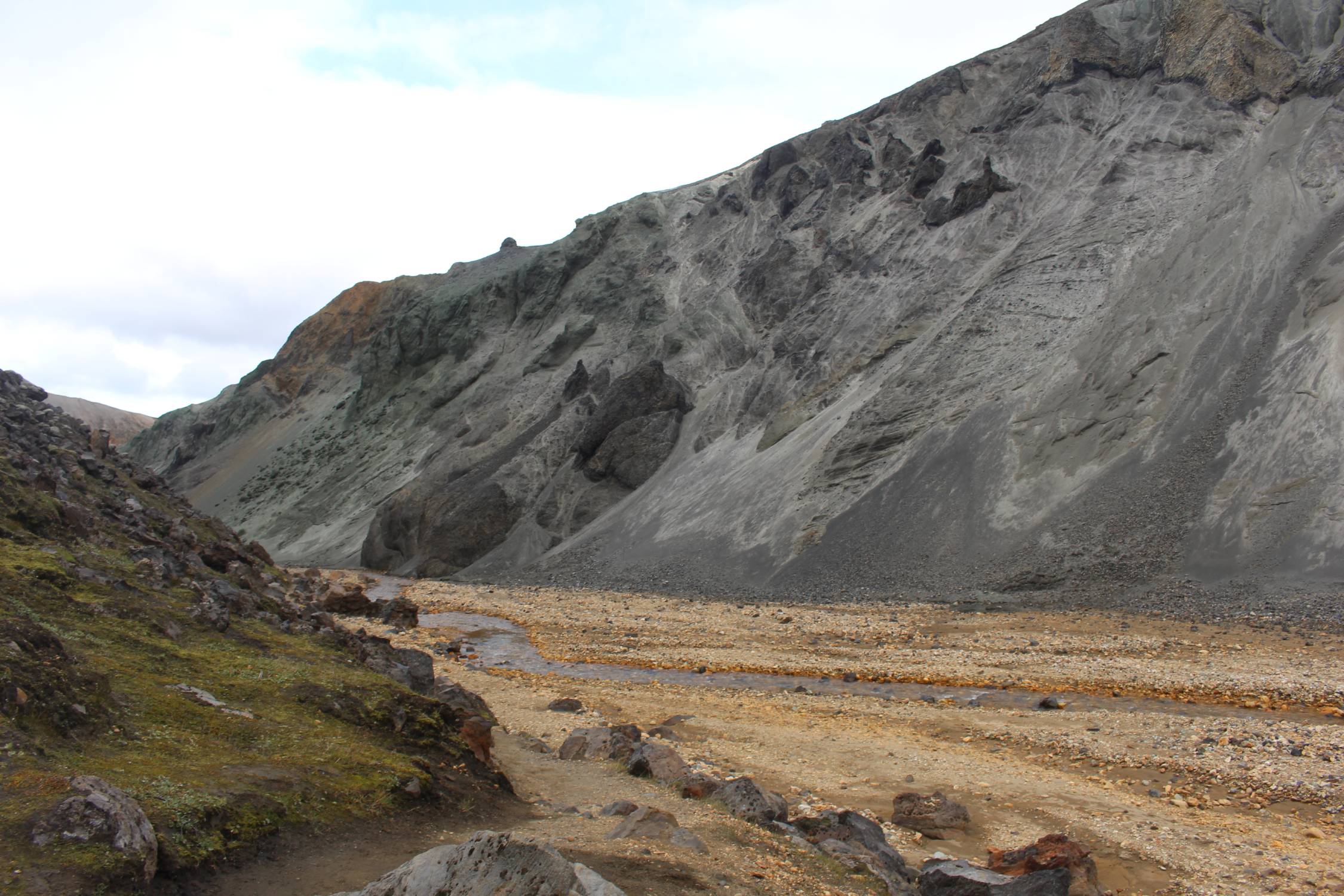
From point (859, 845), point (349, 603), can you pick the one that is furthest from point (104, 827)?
point (349, 603)

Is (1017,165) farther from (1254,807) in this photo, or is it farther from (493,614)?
Answer: (1254,807)

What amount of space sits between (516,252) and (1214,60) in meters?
73.9

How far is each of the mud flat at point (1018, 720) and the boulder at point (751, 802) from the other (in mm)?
492

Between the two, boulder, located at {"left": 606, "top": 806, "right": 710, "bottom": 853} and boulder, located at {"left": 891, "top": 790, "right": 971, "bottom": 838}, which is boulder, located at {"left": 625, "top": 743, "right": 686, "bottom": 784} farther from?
boulder, located at {"left": 891, "top": 790, "right": 971, "bottom": 838}

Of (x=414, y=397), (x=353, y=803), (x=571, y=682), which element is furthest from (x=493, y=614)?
(x=414, y=397)

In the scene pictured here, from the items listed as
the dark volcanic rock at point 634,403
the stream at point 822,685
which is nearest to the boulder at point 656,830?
the stream at point 822,685

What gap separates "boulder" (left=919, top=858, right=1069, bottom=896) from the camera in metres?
7.65

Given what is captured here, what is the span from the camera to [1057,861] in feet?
27.7

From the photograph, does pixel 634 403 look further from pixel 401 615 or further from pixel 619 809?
pixel 619 809

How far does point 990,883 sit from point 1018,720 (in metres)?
8.35

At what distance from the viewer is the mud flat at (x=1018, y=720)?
9961mm

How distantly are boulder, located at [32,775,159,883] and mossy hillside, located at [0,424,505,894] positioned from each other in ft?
0.22

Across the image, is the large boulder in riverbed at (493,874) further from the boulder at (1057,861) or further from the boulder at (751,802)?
the boulder at (1057,861)

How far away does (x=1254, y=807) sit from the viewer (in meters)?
10.8
